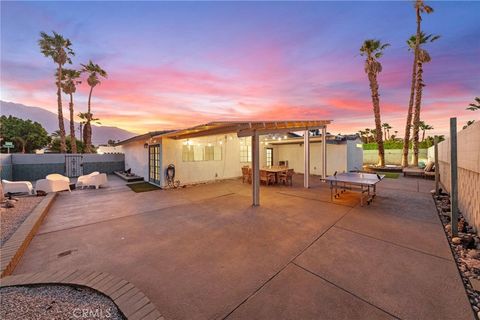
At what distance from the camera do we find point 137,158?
13.0 m

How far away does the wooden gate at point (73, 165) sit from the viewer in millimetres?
13597

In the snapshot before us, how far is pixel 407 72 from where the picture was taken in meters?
13.6

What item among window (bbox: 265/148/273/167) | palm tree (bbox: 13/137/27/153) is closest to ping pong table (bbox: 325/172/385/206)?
window (bbox: 265/148/273/167)

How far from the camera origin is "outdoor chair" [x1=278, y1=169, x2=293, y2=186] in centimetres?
959

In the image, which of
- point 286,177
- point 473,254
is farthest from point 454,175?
point 286,177

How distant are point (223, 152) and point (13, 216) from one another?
28.3ft

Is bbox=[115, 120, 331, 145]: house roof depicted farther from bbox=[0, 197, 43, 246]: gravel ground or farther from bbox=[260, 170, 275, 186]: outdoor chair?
bbox=[0, 197, 43, 246]: gravel ground

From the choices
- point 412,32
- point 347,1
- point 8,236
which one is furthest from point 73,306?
point 412,32

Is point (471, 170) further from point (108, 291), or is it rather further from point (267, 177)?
point (267, 177)

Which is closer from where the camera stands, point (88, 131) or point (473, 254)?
point (473, 254)

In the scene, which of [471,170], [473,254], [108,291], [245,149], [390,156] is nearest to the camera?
[108,291]

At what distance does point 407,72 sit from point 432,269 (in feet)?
55.8

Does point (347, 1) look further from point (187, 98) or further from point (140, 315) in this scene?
point (140, 315)

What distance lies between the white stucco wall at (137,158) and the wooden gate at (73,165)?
3127mm
